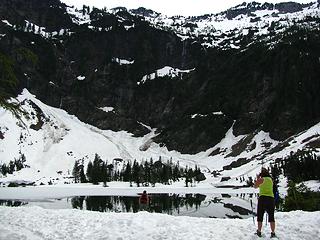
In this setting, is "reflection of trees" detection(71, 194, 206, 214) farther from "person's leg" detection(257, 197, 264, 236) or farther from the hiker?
the hiker

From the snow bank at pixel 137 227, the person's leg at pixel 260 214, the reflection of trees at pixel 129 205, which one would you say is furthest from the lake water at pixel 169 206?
the person's leg at pixel 260 214

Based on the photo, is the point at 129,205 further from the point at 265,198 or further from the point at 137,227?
the point at 265,198

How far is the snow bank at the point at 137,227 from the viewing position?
715 inches

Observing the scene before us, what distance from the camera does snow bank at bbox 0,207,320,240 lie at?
1817 centimetres

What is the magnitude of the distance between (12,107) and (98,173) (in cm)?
14104

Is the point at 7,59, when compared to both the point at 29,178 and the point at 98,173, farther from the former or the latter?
the point at 29,178

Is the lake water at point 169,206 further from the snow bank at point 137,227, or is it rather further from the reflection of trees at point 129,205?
the snow bank at point 137,227

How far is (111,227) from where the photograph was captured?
1953cm

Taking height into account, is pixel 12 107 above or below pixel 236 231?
above

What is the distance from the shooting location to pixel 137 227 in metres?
19.6

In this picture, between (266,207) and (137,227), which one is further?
(137,227)

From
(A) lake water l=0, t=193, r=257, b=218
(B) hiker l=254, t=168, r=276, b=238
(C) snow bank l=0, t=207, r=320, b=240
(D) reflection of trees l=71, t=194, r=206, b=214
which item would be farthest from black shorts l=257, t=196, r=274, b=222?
(D) reflection of trees l=71, t=194, r=206, b=214

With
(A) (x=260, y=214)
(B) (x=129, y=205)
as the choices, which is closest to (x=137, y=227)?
(A) (x=260, y=214)

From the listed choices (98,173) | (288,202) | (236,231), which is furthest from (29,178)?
(236,231)
